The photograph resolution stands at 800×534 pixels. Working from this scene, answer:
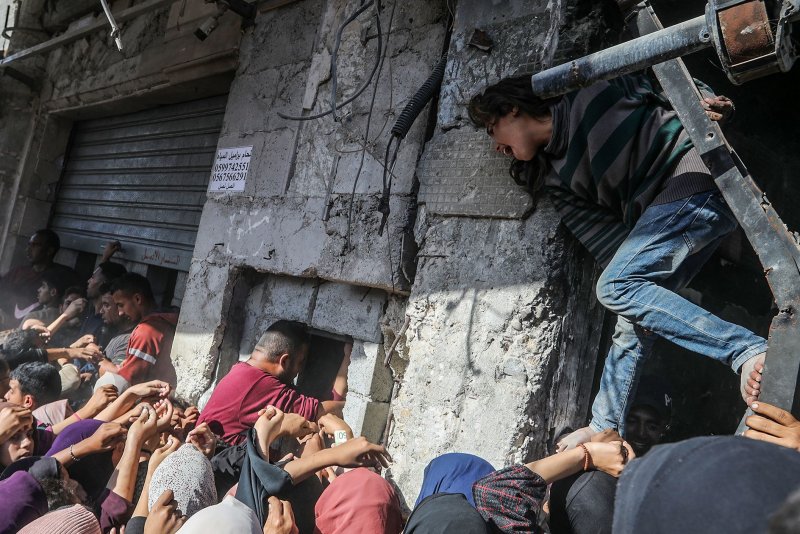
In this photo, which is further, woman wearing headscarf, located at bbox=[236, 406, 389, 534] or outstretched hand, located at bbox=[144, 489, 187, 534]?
woman wearing headscarf, located at bbox=[236, 406, 389, 534]

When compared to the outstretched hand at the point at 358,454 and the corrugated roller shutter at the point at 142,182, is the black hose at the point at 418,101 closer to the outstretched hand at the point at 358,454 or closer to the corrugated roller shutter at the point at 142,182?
the outstretched hand at the point at 358,454

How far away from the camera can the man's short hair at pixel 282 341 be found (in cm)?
368

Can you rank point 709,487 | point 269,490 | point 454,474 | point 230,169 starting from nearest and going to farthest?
point 709,487 → point 454,474 → point 269,490 → point 230,169

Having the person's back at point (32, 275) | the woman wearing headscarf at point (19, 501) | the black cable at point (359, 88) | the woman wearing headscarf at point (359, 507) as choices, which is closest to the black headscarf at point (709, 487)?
the woman wearing headscarf at point (359, 507)

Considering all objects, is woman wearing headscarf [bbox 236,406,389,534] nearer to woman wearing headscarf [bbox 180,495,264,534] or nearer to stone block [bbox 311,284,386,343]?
woman wearing headscarf [bbox 180,495,264,534]

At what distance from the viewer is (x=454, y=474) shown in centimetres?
235

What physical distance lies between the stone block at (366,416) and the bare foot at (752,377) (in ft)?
6.59

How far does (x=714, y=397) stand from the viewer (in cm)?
345

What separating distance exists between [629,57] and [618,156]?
0.53m

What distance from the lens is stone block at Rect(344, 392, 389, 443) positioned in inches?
132

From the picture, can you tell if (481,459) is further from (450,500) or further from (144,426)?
(144,426)

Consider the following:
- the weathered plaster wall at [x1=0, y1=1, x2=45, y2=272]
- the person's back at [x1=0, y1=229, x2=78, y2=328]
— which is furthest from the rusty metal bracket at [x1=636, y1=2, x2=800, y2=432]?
the weathered plaster wall at [x1=0, y1=1, x2=45, y2=272]

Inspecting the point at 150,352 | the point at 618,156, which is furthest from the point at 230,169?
the point at 618,156

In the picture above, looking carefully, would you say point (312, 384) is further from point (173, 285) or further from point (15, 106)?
point (15, 106)
